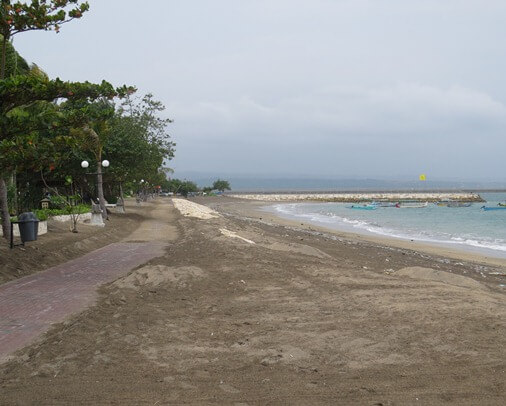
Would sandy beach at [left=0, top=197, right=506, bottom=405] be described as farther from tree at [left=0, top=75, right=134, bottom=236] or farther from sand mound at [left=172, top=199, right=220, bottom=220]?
sand mound at [left=172, top=199, right=220, bottom=220]

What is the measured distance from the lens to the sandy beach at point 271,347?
397 cm

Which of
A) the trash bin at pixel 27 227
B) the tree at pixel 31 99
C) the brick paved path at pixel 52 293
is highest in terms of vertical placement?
the tree at pixel 31 99

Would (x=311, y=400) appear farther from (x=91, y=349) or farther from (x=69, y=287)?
(x=69, y=287)

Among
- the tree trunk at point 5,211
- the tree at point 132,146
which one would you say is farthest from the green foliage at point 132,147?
the tree trunk at point 5,211

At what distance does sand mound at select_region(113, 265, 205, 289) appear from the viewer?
831cm

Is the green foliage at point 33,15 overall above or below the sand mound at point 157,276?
above

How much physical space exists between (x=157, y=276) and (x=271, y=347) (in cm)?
419

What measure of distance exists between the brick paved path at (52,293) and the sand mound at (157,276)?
475 millimetres

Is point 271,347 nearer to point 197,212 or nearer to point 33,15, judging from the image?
point 33,15

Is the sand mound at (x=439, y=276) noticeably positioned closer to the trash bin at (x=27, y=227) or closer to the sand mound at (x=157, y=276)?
the sand mound at (x=157, y=276)

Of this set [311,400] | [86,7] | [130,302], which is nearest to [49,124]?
[86,7]

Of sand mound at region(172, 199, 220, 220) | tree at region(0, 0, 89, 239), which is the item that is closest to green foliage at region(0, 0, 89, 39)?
tree at region(0, 0, 89, 239)

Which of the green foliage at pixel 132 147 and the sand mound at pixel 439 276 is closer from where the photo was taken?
the sand mound at pixel 439 276

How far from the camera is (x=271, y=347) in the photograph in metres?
5.03
